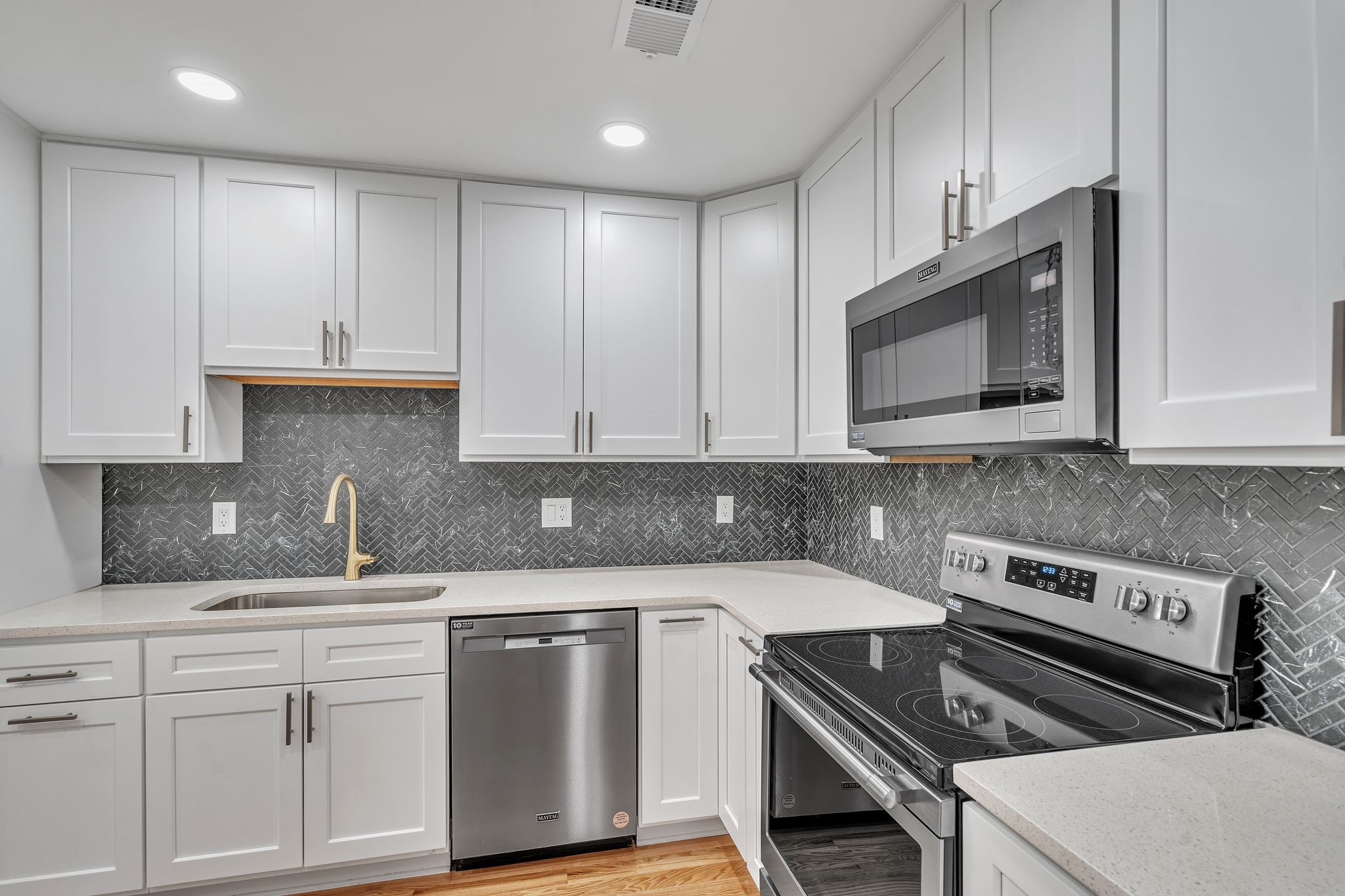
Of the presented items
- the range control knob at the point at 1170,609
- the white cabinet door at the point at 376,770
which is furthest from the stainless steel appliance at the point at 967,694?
the white cabinet door at the point at 376,770

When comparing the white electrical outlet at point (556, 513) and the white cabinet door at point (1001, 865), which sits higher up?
the white electrical outlet at point (556, 513)

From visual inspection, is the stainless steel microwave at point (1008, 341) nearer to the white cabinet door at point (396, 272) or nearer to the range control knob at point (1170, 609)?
the range control knob at point (1170, 609)

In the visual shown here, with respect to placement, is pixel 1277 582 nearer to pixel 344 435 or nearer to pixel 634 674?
pixel 634 674

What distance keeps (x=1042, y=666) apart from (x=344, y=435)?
236 cm

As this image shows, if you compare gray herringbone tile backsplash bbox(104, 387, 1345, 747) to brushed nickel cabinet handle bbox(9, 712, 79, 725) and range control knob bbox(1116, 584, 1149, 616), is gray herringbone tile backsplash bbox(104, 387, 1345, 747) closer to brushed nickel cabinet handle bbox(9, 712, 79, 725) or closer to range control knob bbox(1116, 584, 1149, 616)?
range control knob bbox(1116, 584, 1149, 616)

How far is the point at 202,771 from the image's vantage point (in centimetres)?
Answer: 188

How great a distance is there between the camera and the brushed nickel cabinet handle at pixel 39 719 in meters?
1.76

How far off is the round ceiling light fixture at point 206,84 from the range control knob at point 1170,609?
245 centimetres

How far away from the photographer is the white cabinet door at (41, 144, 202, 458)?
2037 mm

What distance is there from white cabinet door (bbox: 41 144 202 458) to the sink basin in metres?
0.54

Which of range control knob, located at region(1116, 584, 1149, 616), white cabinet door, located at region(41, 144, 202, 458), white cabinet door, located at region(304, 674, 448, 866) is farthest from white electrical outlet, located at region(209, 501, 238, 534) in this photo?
range control knob, located at region(1116, 584, 1149, 616)

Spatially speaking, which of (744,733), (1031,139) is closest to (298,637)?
(744,733)

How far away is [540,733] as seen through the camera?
2068 mm

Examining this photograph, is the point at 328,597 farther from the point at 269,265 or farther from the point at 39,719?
the point at 269,265
